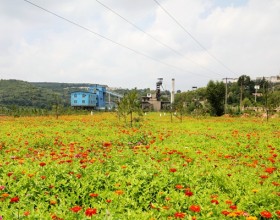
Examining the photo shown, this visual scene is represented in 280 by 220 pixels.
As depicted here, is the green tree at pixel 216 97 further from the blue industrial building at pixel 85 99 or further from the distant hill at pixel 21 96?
the distant hill at pixel 21 96

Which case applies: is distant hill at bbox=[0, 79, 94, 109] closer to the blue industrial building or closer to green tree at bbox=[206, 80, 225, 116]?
the blue industrial building

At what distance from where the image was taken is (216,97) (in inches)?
2466

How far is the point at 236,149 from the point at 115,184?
320 inches

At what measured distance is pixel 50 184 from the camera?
611cm

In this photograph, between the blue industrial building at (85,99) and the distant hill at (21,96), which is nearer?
the blue industrial building at (85,99)

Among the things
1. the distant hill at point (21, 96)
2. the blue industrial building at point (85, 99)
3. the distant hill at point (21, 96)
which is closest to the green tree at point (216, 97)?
the blue industrial building at point (85, 99)

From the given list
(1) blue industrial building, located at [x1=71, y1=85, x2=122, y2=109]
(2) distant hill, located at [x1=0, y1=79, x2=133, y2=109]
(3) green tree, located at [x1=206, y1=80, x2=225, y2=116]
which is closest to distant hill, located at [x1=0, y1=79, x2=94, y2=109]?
(2) distant hill, located at [x1=0, y1=79, x2=133, y2=109]

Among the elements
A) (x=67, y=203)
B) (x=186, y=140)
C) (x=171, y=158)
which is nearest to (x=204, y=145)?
(x=186, y=140)

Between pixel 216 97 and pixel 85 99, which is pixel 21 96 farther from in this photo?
pixel 216 97

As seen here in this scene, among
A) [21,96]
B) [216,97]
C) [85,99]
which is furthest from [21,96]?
[216,97]

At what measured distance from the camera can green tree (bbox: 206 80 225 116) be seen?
62275 millimetres

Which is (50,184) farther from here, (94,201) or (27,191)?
(94,201)

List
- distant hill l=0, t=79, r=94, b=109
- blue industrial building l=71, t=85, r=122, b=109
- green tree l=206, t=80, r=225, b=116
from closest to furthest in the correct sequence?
1. green tree l=206, t=80, r=225, b=116
2. blue industrial building l=71, t=85, r=122, b=109
3. distant hill l=0, t=79, r=94, b=109

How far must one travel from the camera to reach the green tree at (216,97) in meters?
62.3
